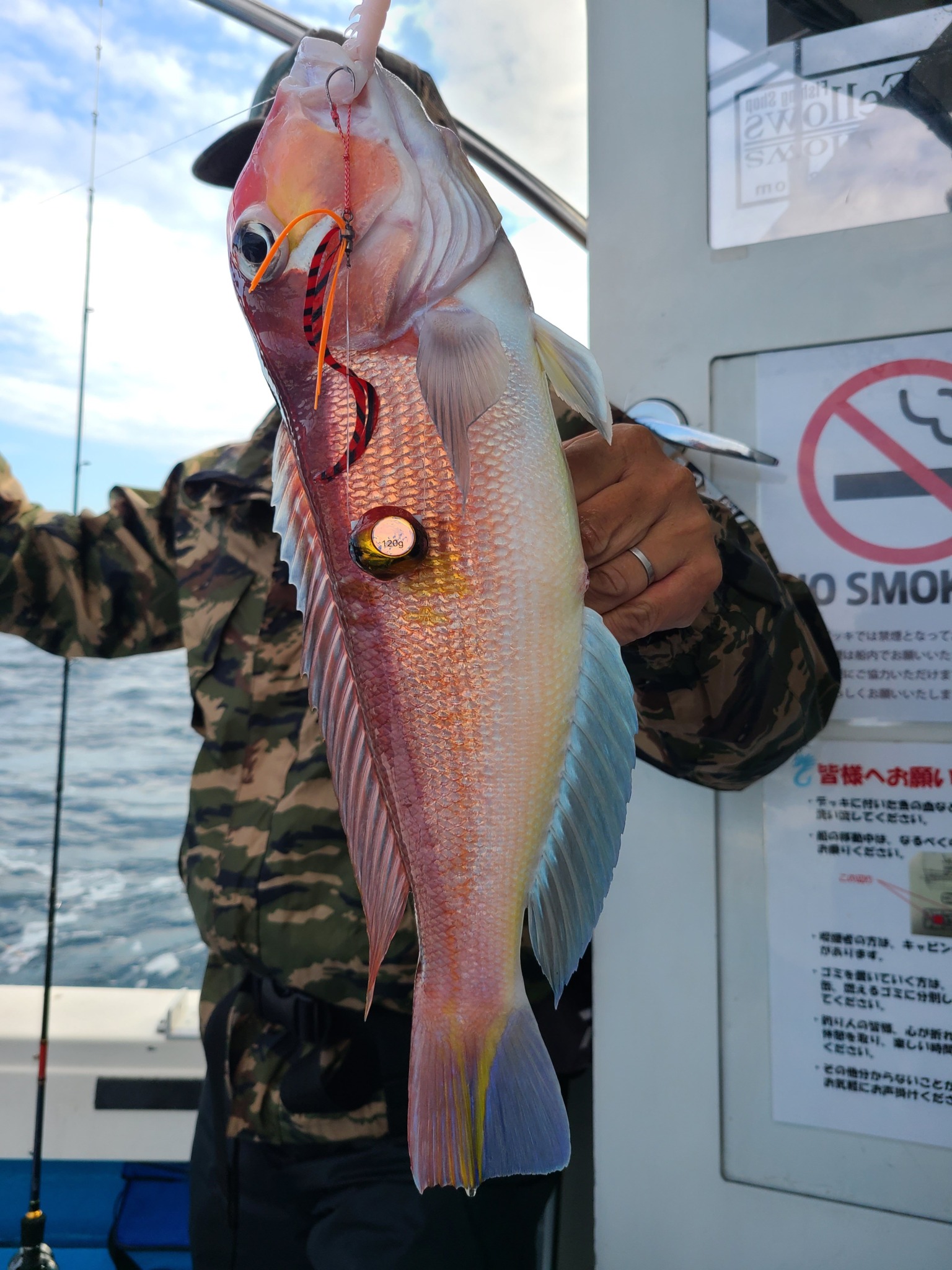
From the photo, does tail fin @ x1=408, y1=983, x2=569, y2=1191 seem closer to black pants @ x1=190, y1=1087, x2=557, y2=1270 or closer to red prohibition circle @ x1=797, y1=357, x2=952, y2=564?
red prohibition circle @ x1=797, y1=357, x2=952, y2=564

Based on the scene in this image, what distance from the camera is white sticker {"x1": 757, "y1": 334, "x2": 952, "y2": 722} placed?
1.03 metres

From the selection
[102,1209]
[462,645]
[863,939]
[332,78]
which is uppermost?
[332,78]

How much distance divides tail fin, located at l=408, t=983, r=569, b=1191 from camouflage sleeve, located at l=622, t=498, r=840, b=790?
437 millimetres

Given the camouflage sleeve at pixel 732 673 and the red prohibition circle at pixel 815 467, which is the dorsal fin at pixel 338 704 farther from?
the red prohibition circle at pixel 815 467

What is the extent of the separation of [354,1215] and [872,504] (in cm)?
122

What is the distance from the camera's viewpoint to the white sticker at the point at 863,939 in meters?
1.02

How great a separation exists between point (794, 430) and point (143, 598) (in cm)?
129

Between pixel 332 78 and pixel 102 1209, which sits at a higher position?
pixel 332 78

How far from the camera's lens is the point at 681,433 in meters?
0.92

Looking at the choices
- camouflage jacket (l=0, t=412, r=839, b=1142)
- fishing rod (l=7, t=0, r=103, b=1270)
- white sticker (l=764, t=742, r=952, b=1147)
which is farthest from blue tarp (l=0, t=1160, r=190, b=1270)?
white sticker (l=764, t=742, r=952, b=1147)

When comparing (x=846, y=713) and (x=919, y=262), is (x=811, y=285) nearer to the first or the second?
(x=919, y=262)

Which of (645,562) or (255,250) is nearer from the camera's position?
(255,250)

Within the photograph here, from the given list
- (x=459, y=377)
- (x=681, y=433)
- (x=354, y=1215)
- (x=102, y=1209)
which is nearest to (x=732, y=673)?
(x=681, y=433)

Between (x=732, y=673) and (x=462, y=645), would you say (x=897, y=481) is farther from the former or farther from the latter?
(x=462, y=645)
